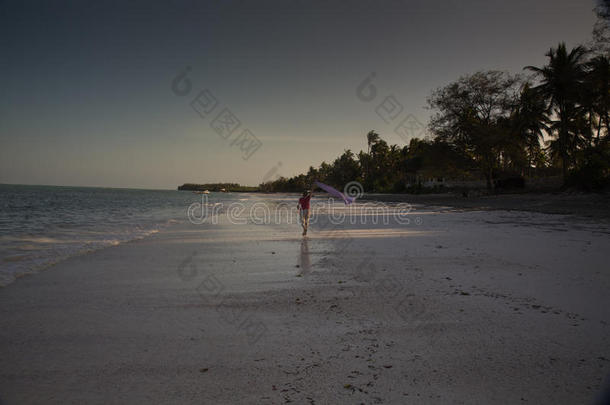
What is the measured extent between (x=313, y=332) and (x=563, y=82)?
4016cm

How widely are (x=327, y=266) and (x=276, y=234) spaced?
542 cm

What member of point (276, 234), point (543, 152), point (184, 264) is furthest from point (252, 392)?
point (543, 152)

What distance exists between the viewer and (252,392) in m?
2.29

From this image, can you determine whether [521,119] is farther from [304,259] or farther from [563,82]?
[304,259]

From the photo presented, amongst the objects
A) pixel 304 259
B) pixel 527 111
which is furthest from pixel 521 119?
pixel 304 259

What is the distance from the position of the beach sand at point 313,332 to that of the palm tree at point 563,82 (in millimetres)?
33784

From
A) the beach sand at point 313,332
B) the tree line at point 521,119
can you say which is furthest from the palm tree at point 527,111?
the beach sand at point 313,332

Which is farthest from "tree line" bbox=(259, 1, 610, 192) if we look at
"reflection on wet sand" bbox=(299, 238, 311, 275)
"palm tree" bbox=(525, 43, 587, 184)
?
"reflection on wet sand" bbox=(299, 238, 311, 275)

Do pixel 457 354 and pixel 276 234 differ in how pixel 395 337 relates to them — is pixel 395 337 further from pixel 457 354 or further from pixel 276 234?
pixel 276 234

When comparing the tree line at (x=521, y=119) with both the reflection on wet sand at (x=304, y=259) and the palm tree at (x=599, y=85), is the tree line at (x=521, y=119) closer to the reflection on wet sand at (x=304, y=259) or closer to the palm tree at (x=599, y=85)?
the palm tree at (x=599, y=85)

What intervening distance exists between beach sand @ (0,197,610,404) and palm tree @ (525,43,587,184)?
33.8m

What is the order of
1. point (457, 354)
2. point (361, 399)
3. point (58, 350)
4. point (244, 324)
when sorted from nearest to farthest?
point (361, 399), point (457, 354), point (58, 350), point (244, 324)

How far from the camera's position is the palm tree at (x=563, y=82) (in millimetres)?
31156

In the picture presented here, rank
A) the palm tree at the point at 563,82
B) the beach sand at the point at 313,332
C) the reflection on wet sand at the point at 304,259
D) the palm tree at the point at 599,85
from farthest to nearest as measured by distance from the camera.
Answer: the palm tree at the point at 563,82 < the palm tree at the point at 599,85 < the reflection on wet sand at the point at 304,259 < the beach sand at the point at 313,332
